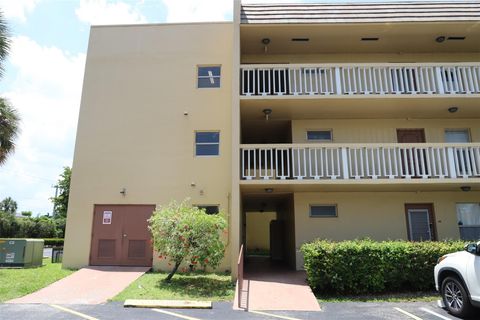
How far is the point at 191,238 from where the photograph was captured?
10227 millimetres

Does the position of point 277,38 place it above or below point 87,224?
above

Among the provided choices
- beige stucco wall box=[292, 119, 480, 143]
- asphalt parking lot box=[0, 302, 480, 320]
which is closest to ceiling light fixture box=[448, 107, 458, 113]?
beige stucco wall box=[292, 119, 480, 143]

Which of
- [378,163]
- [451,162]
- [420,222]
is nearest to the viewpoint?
[451,162]

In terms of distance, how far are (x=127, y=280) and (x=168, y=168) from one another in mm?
4461

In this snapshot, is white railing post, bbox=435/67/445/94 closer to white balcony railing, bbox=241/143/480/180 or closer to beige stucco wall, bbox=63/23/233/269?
white balcony railing, bbox=241/143/480/180

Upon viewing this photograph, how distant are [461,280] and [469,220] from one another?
716cm

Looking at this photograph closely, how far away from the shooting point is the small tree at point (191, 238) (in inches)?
399

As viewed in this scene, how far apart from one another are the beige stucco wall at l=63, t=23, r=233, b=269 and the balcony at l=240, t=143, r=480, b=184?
8.32 feet

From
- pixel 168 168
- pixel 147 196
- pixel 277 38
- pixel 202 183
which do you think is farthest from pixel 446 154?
pixel 147 196

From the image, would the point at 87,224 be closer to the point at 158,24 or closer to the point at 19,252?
the point at 19,252

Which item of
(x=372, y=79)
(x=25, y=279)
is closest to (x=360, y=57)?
(x=372, y=79)

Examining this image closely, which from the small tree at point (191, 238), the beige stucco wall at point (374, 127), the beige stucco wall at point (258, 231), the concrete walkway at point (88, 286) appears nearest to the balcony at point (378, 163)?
the beige stucco wall at point (374, 127)

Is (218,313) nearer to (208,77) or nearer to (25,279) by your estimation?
(25,279)

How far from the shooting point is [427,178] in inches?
447
